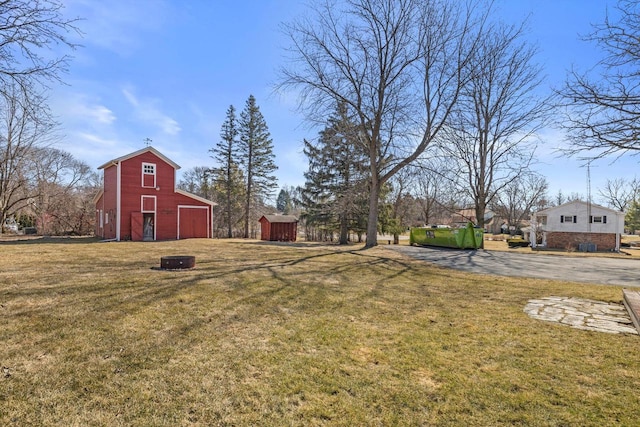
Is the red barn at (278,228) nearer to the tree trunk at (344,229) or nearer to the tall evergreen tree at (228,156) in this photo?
the tree trunk at (344,229)

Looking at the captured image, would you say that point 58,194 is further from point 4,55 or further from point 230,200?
point 4,55

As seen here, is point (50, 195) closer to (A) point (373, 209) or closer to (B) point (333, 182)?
(B) point (333, 182)

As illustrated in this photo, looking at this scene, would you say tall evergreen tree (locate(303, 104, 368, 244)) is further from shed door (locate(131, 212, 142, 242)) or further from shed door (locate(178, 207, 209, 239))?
shed door (locate(131, 212, 142, 242))

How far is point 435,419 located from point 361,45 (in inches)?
632

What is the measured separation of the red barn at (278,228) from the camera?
25.6 meters

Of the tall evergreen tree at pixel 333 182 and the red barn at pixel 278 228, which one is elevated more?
the tall evergreen tree at pixel 333 182

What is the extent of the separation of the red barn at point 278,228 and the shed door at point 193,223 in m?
4.54

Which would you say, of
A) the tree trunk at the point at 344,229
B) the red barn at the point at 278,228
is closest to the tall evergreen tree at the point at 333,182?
the tree trunk at the point at 344,229

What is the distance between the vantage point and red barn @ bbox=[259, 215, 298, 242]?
83.9ft

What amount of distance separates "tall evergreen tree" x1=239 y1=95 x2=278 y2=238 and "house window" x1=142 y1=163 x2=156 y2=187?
12575 mm

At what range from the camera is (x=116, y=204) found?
→ 1988cm

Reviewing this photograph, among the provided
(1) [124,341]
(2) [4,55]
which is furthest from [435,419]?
(2) [4,55]

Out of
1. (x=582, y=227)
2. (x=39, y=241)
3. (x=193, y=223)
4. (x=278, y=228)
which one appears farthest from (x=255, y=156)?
(x=582, y=227)

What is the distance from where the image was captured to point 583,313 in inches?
190
